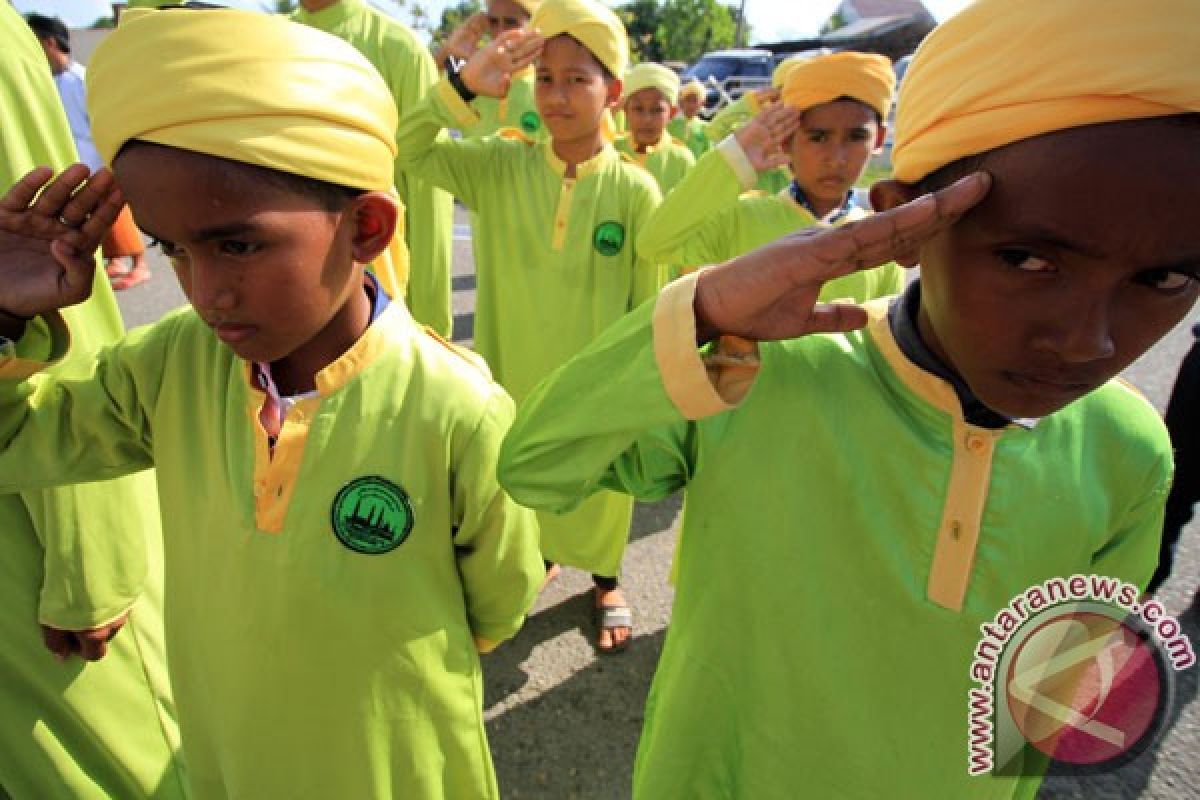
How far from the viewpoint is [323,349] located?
1360 mm

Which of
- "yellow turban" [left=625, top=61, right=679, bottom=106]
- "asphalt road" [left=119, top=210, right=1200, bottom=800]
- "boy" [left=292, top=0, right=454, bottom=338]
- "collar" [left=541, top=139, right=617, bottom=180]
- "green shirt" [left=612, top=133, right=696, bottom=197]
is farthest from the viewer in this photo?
"yellow turban" [left=625, top=61, right=679, bottom=106]

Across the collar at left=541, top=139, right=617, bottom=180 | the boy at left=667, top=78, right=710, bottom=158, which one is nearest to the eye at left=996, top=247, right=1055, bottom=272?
the collar at left=541, top=139, right=617, bottom=180

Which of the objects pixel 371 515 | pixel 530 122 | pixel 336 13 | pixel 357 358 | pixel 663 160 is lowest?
pixel 663 160

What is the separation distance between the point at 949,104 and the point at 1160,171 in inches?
9.6

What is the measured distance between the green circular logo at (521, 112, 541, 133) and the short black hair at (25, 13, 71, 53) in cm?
519

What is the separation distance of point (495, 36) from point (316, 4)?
1.01 m

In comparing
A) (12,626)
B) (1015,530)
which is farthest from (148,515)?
(1015,530)

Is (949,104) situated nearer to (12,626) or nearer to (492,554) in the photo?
(492,554)

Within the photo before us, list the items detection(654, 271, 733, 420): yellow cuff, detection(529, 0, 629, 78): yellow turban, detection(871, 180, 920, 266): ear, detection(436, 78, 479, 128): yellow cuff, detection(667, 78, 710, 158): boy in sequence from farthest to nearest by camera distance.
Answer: detection(667, 78, 710, 158): boy < detection(436, 78, 479, 128): yellow cuff < detection(529, 0, 629, 78): yellow turban < detection(871, 180, 920, 266): ear < detection(654, 271, 733, 420): yellow cuff

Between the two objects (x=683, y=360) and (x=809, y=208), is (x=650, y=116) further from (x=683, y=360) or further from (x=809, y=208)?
(x=683, y=360)

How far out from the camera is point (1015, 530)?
3.59 feet
